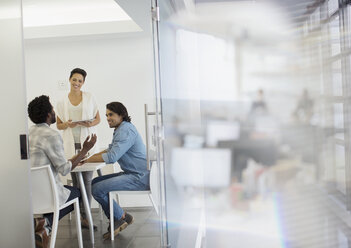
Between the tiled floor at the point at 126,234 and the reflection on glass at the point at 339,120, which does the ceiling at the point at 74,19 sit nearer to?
the tiled floor at the point at 126,234

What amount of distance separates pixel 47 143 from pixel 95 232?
1.09 metres

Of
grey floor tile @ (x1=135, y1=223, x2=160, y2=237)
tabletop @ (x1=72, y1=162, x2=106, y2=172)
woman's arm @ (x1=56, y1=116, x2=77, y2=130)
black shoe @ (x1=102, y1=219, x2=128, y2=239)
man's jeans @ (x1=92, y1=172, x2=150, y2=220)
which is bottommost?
grey floor tile @ (x1=135, y1=223, x2=160, y2=237)

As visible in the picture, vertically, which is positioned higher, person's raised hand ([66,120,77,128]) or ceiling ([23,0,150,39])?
ceiling ([23,0,150,39])

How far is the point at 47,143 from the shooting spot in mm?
2568

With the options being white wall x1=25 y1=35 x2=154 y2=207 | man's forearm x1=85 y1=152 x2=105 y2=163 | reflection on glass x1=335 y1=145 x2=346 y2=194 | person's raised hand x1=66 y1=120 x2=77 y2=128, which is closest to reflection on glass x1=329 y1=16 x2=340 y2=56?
reflection on glass x1=335 y1=145 x2=346 y2=194

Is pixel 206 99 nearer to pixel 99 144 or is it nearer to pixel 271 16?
pixel 271 16

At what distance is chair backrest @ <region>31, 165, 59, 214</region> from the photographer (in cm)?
241

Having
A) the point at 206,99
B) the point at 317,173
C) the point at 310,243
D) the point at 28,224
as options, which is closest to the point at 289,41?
the point at 206,99

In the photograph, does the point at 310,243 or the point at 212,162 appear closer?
the point at 310,243

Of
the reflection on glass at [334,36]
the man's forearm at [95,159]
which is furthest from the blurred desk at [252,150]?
the man's forearm at [95,159]

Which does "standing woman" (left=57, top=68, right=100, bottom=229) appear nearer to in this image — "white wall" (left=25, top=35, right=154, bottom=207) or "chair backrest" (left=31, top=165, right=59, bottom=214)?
"white wall" (left=25, top=35, right=154, bottom=207)

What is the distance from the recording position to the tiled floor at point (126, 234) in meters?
3.02

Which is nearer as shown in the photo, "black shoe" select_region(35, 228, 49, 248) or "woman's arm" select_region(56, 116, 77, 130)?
"black shoe" select_region(35, 228, 49, 248)

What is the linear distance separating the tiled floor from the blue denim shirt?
42 centimetres
